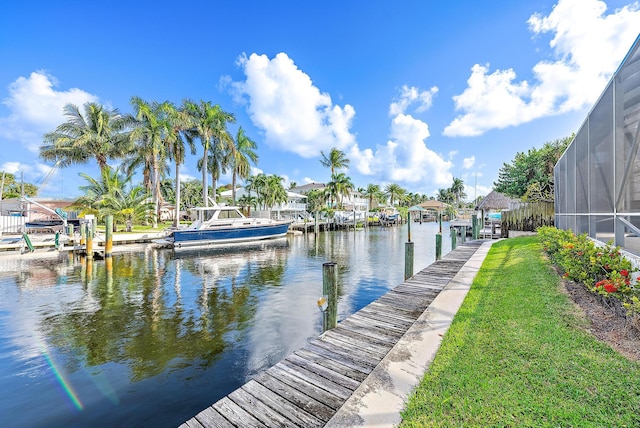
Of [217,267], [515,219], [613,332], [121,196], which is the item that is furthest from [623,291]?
[121,196]

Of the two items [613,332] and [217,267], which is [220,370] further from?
[217,267]

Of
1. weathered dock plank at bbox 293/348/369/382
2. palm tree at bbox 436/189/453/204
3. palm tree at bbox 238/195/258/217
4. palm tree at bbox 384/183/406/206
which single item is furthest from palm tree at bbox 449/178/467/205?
weathered dock plank at bbox 293/348/369/382

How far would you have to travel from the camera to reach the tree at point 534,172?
72.8 ft

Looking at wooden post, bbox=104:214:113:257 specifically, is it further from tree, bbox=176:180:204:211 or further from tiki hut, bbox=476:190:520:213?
tree, bbox=176:180:204:211

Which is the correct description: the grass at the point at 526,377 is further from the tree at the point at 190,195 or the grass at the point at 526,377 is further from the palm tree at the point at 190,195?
the palm tree at the point at 190,195

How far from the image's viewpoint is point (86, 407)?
4.03 meters

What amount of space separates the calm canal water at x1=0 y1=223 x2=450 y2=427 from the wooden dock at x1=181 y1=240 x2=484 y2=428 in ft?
4.08

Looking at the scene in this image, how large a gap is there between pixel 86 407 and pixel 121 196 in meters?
26.1

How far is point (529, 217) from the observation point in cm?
1758

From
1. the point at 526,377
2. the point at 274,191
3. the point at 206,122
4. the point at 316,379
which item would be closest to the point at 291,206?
the point at 274,191

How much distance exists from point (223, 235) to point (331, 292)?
17151mm

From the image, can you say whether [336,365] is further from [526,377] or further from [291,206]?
[291,206]

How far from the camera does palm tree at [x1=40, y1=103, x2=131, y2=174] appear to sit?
29594 millimetres

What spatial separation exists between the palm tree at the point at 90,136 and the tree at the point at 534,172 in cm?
3709
